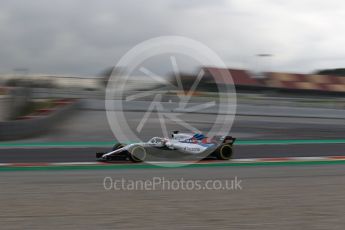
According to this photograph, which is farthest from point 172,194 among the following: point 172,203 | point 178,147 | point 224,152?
point 224,152

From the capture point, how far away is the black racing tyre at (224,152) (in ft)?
33.3

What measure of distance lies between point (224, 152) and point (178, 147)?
1081 millimetres

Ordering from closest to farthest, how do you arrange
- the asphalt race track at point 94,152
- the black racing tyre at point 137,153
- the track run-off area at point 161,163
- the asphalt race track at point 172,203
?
the asphalt race track at point 172,203 → the track run-off area at point 161,163 → the black racing tyre at point 137,153 → the asphalt race track at point 94,152

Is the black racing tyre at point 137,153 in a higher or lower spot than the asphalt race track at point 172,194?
higher

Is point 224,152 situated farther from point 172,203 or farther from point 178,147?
point 172,203

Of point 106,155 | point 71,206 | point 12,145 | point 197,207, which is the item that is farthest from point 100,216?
point 12,145

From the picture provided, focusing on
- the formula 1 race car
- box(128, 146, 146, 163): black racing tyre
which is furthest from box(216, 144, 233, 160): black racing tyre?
box(128, 146, 146, 163): black racing tyre

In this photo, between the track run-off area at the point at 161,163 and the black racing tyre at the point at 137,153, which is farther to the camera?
the black racing tyre at the point at 137,153

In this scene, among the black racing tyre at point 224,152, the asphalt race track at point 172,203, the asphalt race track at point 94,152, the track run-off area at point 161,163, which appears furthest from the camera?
the asphalt race track at point 94,152

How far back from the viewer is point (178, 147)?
9.73 m

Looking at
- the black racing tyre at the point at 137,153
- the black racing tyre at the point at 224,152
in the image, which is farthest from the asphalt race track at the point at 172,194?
the black racing tyre at the point at 224,152

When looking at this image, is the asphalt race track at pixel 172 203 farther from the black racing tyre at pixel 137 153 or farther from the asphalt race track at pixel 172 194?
the black racing tyre at pixel 137 153

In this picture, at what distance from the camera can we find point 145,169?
8.86 metres

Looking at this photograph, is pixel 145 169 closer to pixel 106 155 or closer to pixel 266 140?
pixel 106 155
